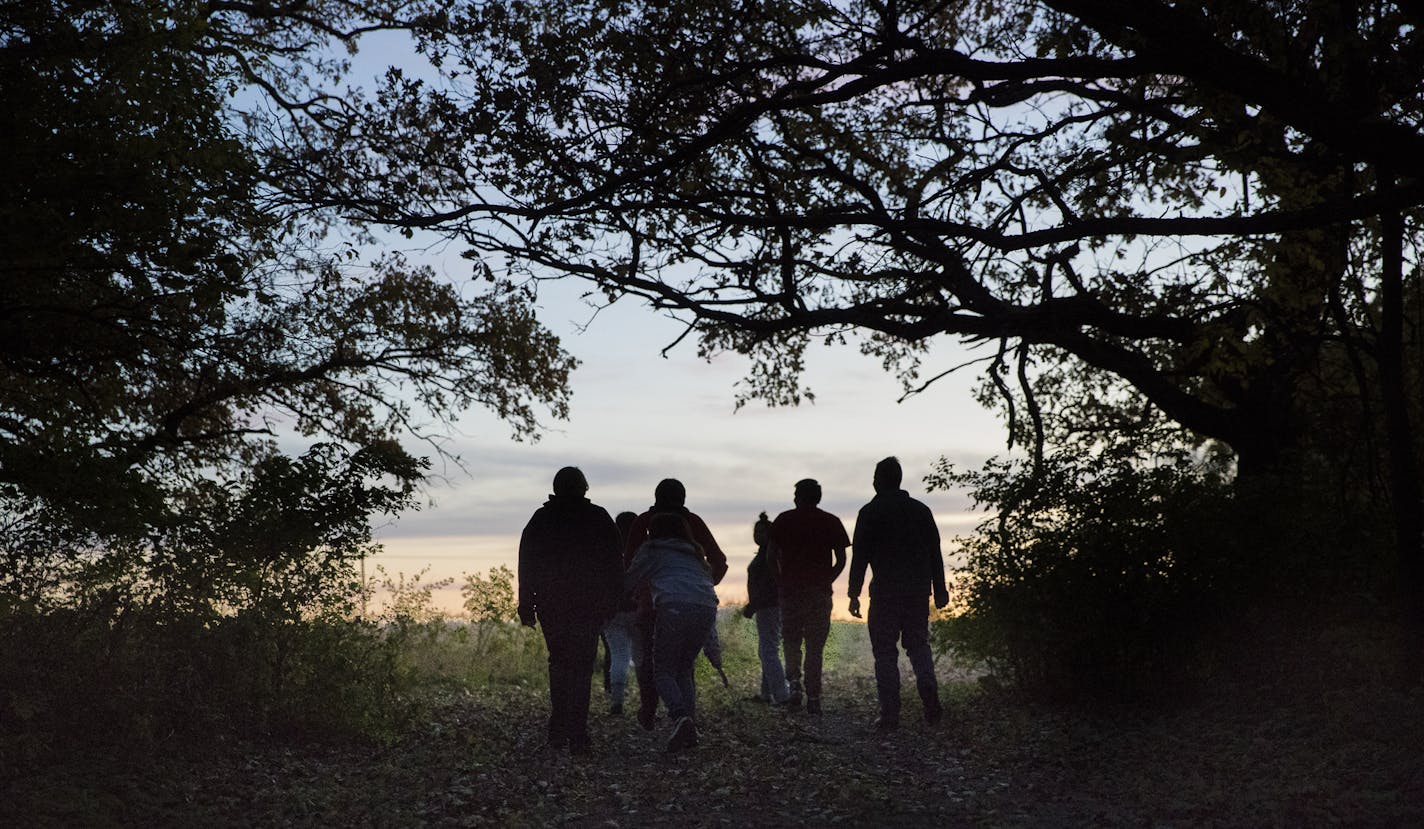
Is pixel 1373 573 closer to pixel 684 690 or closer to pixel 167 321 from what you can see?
pixel 684 690

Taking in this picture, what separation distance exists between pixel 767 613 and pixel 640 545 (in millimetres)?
2553

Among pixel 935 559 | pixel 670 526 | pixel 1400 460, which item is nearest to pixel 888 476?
pixel 935 559

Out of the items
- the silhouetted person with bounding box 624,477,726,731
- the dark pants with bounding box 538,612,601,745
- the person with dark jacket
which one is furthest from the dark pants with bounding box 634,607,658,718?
the person with dark jacket

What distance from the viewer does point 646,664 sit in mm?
11742

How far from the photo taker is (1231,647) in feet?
36.9

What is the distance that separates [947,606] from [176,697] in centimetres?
708

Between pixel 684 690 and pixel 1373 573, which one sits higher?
pixel 1373 573

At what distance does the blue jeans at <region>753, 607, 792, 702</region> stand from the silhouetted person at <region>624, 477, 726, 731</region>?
1.70 metres

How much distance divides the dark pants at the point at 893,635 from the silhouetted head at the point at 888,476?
1.10m

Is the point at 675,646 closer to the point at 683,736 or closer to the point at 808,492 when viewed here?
the point at 683,736

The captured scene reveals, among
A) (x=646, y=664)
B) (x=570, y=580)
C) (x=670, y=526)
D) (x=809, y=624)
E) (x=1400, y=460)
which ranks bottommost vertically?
(x=646, y=664)

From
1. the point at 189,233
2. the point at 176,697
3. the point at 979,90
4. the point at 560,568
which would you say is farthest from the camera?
the point at 979,90

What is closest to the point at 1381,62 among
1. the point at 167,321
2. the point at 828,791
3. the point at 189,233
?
the point at 828,791

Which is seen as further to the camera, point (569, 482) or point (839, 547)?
point (839, 547)
